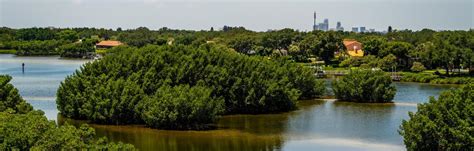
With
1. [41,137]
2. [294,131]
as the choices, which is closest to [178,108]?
[294,131]

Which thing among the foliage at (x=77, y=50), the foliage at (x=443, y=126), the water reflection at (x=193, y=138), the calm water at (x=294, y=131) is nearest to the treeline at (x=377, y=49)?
the calm water at (x=294, y=131)

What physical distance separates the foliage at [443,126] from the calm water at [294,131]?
5350 millimetres

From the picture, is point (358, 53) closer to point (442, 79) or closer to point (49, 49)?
point (442, 79)

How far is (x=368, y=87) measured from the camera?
216ft

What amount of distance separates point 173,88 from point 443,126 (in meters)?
21.0

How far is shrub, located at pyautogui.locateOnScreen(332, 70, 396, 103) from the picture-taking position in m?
65.2

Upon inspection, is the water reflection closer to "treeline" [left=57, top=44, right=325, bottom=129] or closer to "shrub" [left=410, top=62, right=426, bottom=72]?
"treeline" [left=57, top=44, right=325, bottom=129]

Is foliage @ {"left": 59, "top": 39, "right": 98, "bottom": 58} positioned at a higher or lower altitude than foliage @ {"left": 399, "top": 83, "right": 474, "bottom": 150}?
higher

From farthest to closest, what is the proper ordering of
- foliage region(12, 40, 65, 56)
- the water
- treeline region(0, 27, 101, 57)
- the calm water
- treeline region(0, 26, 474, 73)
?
foliage region(12, 40, 65, 56) → treeline region(0, 27, 101, 57) → treeline region(0, 26, 474, 73) → the water → the calm water

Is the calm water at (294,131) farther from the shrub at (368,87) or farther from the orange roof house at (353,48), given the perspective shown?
the orange roof house at (353,48)

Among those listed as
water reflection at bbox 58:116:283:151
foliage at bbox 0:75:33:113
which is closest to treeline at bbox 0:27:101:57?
foliage at bbox 0:75:33:113

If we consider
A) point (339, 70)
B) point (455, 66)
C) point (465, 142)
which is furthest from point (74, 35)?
point (465, 142)

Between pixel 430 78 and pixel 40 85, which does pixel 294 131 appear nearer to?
pixel 40 85

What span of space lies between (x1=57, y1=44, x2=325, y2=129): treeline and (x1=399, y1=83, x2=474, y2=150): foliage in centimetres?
1608
